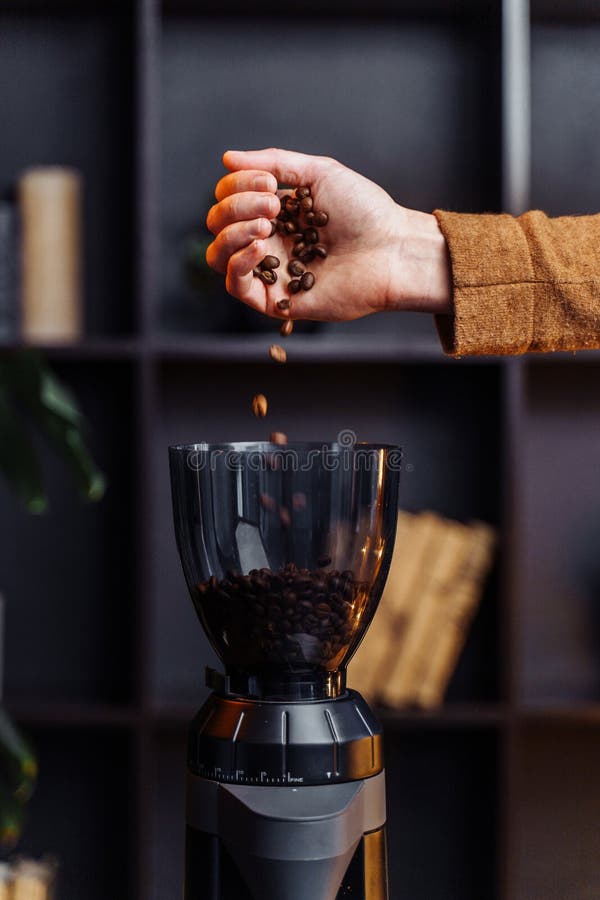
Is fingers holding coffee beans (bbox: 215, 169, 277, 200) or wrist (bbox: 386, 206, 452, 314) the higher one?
fingers holding coffee beans (bbox: 215, 169, 277, 200)

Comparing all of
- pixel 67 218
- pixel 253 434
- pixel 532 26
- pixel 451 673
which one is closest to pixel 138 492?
pixel 253 434

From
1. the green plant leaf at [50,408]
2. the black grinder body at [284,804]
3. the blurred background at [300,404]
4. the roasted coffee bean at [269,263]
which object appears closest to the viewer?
the black grinder body at [284,804]

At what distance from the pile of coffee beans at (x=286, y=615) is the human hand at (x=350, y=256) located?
323mm

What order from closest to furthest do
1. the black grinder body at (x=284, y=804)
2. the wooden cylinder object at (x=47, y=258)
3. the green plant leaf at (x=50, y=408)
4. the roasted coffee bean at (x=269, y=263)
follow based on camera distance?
the black grinder body at (x=284, y=804), the roasted coffee bean at (x=269, y=263), the green plant leaf at (x=50, y=408), the wooden cylinder object at (x=47, y=258)

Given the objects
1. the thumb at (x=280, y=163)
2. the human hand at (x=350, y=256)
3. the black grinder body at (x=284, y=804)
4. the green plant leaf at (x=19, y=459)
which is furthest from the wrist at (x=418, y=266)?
the green plant leaf at (x=19, y=459)

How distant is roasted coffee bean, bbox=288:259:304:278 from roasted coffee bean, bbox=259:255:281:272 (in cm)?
3

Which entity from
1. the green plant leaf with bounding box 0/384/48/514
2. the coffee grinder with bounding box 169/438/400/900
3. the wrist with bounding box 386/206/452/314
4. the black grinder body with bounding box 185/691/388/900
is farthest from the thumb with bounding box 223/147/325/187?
the green plant leaf with bounding box 0/384/48/514

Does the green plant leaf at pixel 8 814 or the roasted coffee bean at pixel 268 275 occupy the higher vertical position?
the roasted coffee bean at pixel 268 275

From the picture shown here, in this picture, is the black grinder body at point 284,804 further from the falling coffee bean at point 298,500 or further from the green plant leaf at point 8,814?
the green plant leaf at point 8,814

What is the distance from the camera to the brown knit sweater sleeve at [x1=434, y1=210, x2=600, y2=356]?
97cm

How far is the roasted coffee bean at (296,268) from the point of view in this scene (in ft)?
3.55

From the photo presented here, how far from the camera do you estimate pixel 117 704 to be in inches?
78.7

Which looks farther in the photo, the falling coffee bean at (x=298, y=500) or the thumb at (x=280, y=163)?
the thumb at (x=280, y=163)

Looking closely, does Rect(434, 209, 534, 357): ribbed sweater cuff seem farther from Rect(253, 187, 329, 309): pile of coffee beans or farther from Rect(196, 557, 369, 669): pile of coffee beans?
Rect(196, 557, 369, 669): pile of coffee beans
